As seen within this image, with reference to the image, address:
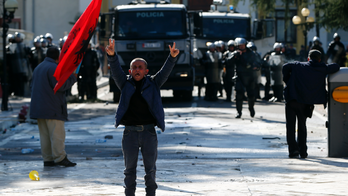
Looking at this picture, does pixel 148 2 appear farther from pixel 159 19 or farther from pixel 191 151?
pixel 191 151

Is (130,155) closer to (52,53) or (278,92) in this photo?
(52,53)

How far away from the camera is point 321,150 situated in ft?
32.2

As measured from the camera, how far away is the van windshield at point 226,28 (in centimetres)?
2394

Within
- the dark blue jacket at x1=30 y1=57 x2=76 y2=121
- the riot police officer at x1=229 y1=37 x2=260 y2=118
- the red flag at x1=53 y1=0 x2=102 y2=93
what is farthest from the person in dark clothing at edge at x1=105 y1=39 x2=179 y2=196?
the riot police officer at x1=229 y1=37 x2=260 y2=118

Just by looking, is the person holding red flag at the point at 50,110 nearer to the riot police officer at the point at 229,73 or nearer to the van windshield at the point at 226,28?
the riot police officer at the point at 229,73

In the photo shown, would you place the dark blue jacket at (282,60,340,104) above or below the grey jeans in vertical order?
above

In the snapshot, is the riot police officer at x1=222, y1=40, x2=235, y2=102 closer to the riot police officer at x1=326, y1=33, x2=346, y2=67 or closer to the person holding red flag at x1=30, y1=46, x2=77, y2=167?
the riot police officer at x1=326, y1=33, x2=346, y2=67

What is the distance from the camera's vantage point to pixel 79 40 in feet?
23.9

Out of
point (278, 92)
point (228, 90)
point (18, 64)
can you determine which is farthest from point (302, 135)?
point (18, 64)

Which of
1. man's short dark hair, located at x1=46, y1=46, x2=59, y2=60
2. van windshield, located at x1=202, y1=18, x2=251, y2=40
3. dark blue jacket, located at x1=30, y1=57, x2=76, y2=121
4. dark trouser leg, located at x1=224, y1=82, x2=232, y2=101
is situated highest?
van windshield, located at x1=202, y1=18, x2=251, y2=40

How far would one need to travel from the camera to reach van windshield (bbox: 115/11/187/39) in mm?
18375

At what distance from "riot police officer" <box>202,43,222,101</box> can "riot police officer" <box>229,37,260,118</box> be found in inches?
182

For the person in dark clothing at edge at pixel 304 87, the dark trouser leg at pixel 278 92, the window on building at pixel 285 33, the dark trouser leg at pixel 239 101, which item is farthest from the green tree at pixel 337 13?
the window on building at pixel 285 33

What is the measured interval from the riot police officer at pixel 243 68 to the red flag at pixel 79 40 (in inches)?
293
